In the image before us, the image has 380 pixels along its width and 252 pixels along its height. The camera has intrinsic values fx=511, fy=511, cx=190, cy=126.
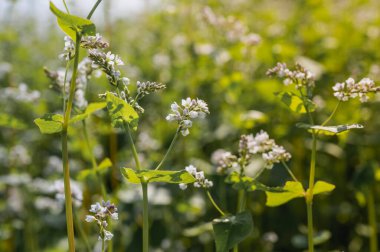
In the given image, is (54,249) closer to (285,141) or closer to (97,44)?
(285,141)

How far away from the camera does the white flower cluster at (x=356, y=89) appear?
4.99 feet

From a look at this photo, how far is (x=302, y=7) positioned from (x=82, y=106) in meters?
3.33

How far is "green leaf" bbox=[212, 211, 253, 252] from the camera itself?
1.51m

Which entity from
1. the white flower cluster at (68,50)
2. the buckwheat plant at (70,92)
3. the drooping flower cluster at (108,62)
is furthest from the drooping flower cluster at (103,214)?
the white flower cluster at (68,50)

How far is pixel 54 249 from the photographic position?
2863 millimetres

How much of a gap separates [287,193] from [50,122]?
77 cm

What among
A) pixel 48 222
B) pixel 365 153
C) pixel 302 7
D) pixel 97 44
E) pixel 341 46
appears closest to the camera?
pixel 97 44

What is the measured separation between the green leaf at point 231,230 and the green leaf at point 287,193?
15 cm

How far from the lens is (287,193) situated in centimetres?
165

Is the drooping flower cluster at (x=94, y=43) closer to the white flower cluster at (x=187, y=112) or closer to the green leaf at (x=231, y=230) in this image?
the white flower cluster at (x=187, y=112)

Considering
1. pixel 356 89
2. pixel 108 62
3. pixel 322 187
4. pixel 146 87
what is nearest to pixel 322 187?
pixel 322 187

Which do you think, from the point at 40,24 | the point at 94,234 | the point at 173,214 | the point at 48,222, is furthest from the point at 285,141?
the point at 40,24

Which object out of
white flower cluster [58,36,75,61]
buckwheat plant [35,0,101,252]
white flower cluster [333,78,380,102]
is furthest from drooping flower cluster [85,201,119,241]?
white flower cluster [333,78,380,102]

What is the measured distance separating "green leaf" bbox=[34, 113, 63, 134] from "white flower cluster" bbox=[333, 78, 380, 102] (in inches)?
32.2
